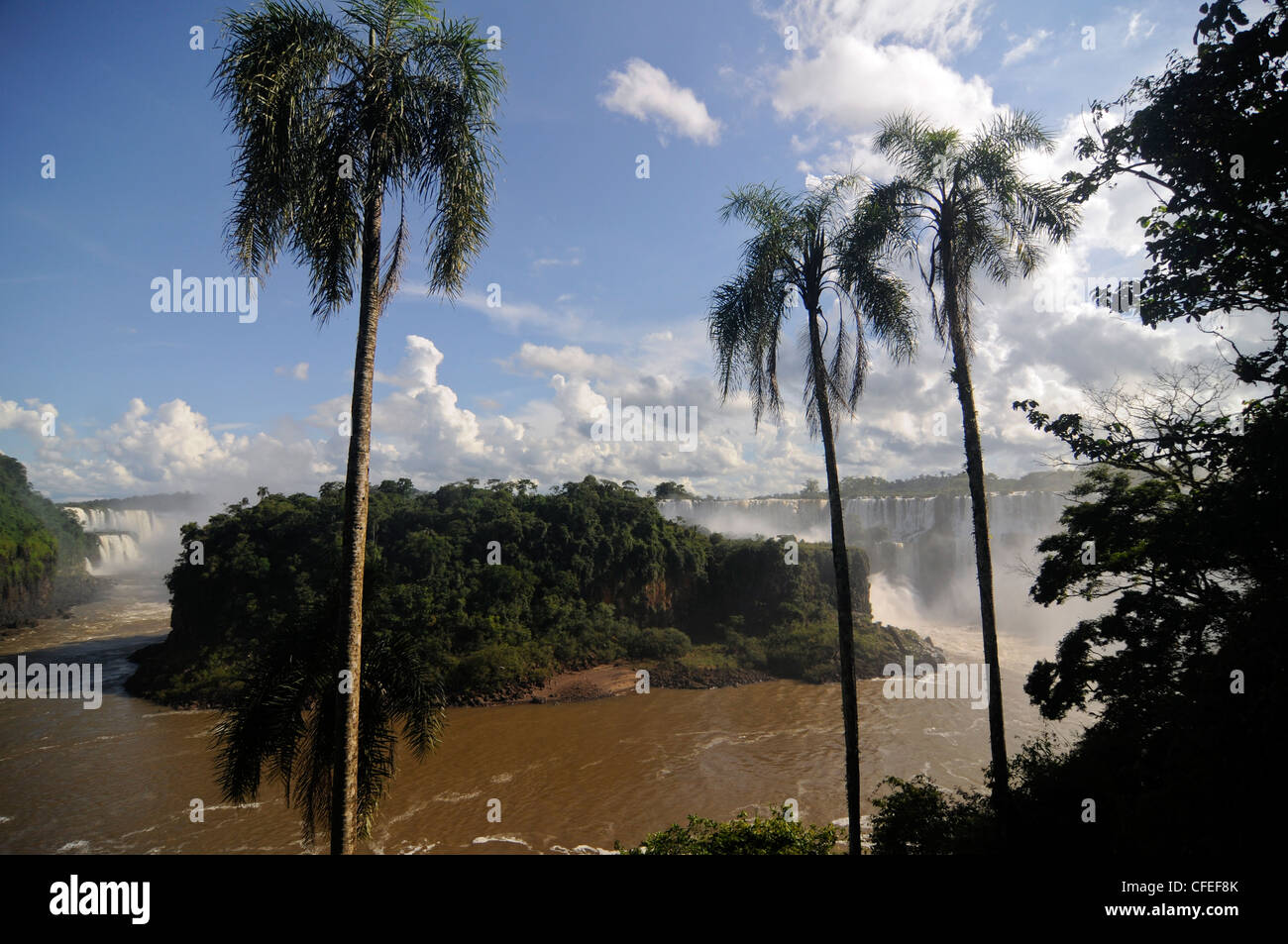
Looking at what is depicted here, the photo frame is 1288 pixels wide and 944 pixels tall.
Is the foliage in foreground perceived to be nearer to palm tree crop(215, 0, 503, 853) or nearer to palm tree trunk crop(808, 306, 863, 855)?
palm tree trunk crop(808, 306, 863, 855)

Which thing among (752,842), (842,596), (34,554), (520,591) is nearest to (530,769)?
(520,591)

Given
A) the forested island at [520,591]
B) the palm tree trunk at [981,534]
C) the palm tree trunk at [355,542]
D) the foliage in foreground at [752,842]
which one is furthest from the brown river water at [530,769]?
the palm tree trunk at [981,534]

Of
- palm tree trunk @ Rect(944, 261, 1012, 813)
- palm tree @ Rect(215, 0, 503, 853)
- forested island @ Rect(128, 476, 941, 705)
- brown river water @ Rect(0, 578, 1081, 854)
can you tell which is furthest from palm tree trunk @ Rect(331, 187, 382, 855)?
forested island @ Rect(128, 476, 941, 705)

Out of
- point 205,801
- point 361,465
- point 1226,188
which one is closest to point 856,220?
point 1226,188

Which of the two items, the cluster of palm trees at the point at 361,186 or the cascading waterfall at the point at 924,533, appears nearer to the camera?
the cluster of palm trees at the point at 361,186

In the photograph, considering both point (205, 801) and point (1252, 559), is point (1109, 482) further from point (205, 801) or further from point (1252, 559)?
point (205, 801)

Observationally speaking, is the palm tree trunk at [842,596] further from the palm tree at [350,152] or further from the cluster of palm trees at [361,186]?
the palm tree at [350,152]
